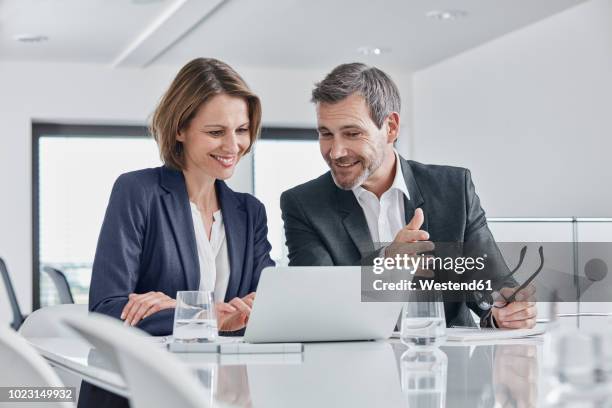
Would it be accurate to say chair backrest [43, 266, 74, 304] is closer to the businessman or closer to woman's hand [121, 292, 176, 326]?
the businessman

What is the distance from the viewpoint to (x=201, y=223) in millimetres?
2668

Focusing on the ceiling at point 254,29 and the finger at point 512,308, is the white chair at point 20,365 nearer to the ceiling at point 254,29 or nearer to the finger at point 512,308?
the finger at point 512,308

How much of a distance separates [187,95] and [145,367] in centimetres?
184

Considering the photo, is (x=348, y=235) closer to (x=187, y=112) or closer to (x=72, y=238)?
(x=187, y=112)

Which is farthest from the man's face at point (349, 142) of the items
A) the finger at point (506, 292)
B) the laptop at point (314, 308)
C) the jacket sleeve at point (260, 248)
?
the laptop at point (314, 308)

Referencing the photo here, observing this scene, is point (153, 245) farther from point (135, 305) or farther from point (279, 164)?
point (279, 164)

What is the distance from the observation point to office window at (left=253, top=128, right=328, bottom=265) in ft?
28.7

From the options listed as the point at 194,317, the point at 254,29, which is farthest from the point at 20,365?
the point at 254,29

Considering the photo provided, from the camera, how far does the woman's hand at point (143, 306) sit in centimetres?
230

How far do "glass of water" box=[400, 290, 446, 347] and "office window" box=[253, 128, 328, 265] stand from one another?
21.8ft

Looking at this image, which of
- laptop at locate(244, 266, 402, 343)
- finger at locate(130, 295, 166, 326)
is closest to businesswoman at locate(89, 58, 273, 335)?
finger at locate(130, 295, 166, 326)

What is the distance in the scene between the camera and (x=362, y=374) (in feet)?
5.65

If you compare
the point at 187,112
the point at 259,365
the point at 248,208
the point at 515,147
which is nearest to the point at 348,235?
the point at 248,208

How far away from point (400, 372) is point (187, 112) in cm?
116
